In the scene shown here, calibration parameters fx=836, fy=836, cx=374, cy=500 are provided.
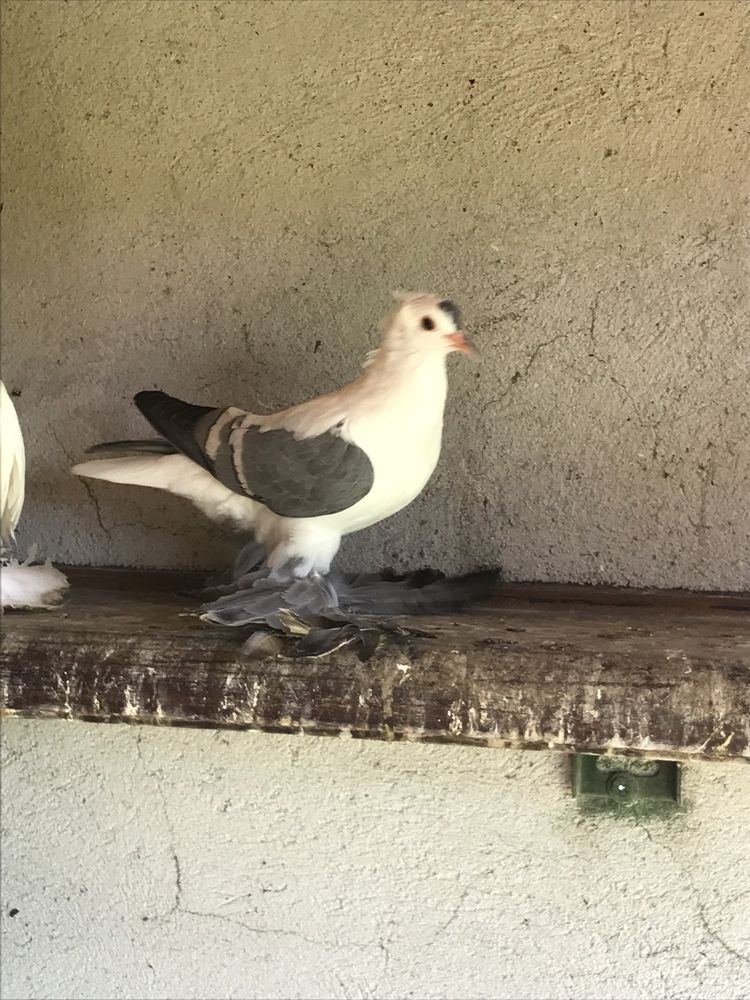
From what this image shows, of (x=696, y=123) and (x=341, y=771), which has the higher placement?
(x=696, y=123)

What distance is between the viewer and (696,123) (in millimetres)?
→ 817

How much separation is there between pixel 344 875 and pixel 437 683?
1.24ft

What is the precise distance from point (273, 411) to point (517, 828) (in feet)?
1.61

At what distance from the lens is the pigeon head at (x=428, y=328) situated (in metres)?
0.70

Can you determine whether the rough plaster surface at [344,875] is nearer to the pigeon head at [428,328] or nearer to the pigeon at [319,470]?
the pigeon at [319,470]

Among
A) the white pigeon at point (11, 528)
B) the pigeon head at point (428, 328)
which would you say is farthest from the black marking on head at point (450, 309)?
the white pigeon at point (11, 528)

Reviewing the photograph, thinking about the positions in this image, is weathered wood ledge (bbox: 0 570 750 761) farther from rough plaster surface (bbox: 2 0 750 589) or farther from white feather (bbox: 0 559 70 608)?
rough plaster surface (bbox: 2 0 750 589)

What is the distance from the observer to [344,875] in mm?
845

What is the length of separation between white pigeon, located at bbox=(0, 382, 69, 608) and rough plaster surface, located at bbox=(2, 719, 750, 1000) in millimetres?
200

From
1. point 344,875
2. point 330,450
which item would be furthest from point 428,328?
point 344,875

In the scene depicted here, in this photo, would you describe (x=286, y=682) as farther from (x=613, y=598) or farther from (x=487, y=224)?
(x=487, y=224)

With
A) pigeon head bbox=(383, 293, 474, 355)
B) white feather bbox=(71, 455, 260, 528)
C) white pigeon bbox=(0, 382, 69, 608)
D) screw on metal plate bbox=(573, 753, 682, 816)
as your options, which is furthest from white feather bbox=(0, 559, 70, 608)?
screw on metal plate bbox=(573, 753, 682, 816)

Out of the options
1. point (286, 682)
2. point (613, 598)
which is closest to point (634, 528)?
point (613, 598)

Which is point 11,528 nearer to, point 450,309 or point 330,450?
point 330,450
